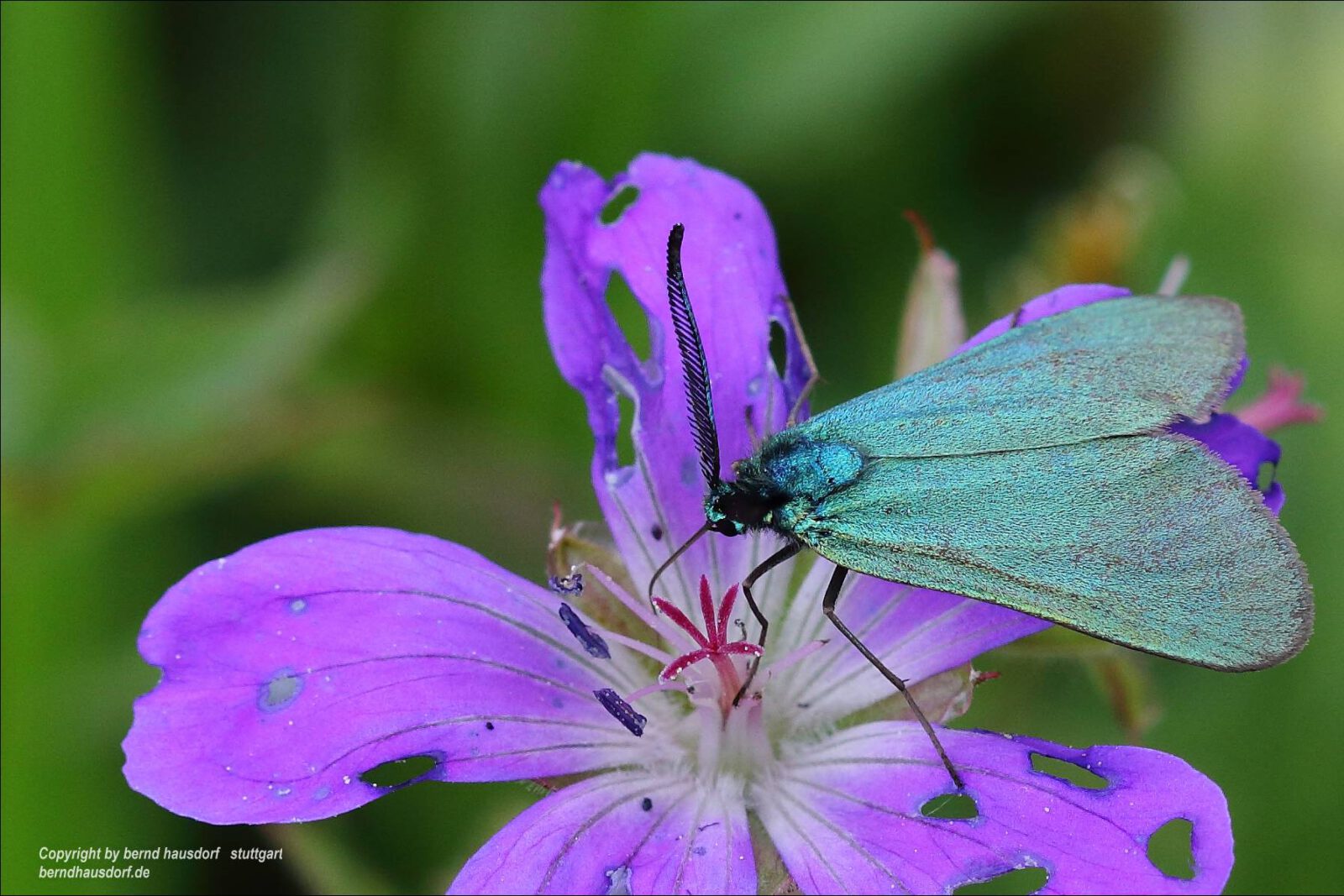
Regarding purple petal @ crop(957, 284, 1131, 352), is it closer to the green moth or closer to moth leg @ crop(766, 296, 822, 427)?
the green moth

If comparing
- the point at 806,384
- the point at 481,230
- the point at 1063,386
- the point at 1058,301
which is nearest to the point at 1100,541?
the point at 1063,386

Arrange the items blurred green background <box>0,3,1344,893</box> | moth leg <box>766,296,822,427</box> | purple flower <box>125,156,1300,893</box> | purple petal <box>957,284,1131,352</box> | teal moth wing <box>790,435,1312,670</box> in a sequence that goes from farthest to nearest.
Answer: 1. blurred green background <box>0,3,1344,893</box>
2. moth leg <box>766,296,822,427</box>
3. purple petal <box>957,284,1131,352</box>
4. purple flower <box>125,156,1300,893</box>
5. teal moth wing <box>790,435,1312,670</box>

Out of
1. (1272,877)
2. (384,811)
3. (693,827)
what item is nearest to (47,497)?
(384,811)

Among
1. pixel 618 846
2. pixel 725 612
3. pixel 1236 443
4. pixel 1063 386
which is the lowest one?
pixel 618 846

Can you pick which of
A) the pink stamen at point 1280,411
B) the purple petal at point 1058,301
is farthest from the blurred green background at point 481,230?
the purple petal at point 1058,301

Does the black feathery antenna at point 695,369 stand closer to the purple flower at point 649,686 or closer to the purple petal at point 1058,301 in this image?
the purple flower at point 649,686

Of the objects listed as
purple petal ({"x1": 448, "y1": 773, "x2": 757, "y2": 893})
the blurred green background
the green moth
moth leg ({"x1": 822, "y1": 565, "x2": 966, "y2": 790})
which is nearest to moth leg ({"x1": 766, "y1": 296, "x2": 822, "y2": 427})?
the green moth

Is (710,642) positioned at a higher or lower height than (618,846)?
higher

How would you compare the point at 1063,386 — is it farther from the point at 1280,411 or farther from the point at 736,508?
the point at 1280,411
